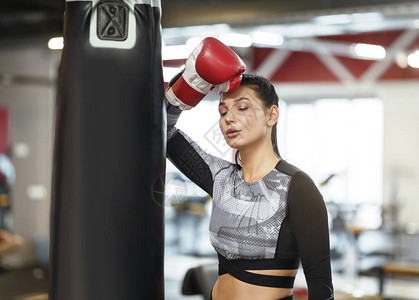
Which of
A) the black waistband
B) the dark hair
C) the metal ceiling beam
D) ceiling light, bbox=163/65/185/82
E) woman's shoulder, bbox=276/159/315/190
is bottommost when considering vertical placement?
the black waistband

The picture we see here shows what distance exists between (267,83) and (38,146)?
5356mm

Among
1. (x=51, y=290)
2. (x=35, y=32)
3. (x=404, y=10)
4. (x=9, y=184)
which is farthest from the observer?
(x=9, y=184)

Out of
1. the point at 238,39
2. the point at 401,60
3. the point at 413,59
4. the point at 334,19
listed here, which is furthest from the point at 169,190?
the point at 401,60

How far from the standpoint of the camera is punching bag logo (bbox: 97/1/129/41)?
138 centimetres

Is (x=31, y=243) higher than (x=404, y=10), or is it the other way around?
(x=404, y=10)

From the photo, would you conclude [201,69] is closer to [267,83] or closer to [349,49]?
[267,83]

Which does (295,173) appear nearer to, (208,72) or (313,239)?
(313,239)

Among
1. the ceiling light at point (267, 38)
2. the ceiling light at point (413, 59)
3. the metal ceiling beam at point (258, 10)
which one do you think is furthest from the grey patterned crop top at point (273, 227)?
the ceiling light at point (413, 59)

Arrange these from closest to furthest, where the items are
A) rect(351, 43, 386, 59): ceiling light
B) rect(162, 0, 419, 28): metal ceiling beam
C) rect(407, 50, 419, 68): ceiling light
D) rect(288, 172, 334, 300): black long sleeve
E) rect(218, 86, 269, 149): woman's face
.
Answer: rect(288, 172, 334, 300): black long sleeve < rect(218, 86, 269, 149): woman's face < rect(162, 0, 419, 28): metal ceiling beam < rect(407, 50, 419, 68): ceiling light < rect(351, 43, 386, 59): ceiling light

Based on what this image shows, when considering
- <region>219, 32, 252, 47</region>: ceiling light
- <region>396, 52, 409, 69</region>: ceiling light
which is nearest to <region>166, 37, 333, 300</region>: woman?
<region>219, 32, 252, 47</region>: ceiling light

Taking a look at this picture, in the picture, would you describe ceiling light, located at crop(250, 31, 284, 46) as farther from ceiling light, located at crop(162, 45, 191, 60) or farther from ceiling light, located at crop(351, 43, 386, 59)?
ceiling light, located at crop(162, 45, 191, 60)

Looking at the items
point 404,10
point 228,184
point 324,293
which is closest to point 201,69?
point 228,184

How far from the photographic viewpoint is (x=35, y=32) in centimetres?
540

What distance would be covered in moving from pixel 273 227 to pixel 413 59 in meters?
7.36
